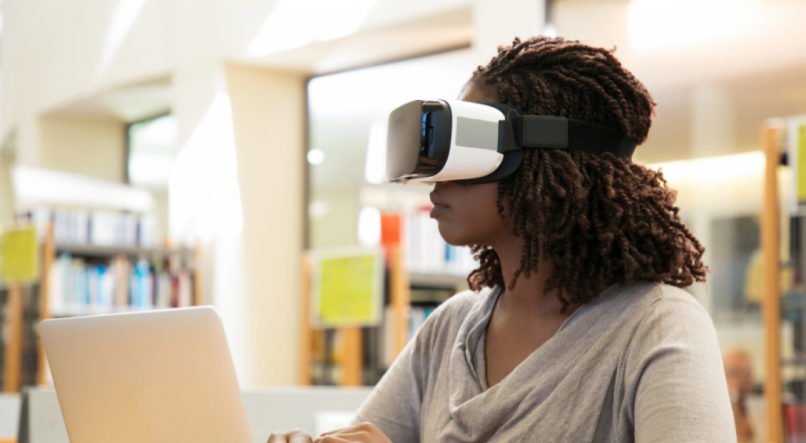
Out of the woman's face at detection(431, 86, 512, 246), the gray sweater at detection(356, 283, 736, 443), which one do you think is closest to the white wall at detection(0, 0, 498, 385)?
the woman's face at detection(431, 86, 512, 246)

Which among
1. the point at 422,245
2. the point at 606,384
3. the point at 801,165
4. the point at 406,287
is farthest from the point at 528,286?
the point at 422,245

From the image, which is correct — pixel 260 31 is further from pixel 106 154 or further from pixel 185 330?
pixel 185 330

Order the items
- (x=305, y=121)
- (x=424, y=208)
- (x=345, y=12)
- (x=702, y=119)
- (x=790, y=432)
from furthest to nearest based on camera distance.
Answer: (x=305, y=121) → (x=345, y=12) → (x=424, y=208) → (x=702, y=119) → (x=790, y=432)

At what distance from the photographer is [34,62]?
5.66m

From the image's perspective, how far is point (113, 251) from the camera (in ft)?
13.4

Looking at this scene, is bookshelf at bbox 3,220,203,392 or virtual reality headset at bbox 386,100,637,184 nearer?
virtual reality headset at bbox 386,100,637,184

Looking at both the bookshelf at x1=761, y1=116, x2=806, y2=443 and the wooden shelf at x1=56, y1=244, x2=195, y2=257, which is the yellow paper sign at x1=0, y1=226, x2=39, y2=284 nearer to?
the wooden shelf at x1=56, y1=244, x2=195, y2=257

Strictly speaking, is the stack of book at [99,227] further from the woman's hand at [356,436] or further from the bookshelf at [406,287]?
the woman's hand at [356,436]

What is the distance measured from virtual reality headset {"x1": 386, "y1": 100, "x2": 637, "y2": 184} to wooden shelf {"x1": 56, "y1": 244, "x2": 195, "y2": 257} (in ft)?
11.0

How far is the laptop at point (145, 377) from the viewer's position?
2.90 feet

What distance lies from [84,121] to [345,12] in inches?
104

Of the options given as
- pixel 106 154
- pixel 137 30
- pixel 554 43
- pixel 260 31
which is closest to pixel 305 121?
pixel 260 31

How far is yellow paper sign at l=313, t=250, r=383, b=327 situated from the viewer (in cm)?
290

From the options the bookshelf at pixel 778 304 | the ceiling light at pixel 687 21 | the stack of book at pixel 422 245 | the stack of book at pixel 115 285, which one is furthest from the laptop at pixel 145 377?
the stack of book at pixel 115 285
